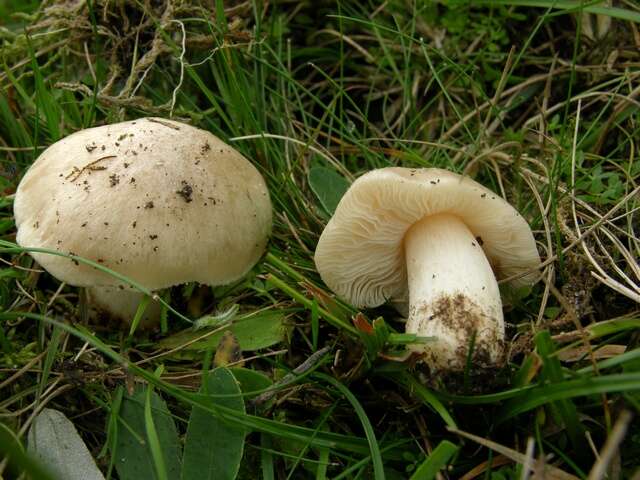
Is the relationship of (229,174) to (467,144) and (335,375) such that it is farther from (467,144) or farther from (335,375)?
(467,144)

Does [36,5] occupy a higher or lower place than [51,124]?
higher

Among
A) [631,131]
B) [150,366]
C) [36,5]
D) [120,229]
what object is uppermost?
[36,5]

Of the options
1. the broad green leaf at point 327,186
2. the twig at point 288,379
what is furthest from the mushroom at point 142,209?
the twig at point 288,379

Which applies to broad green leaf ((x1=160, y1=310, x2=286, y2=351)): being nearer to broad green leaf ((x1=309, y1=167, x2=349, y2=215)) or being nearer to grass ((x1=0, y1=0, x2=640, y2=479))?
grass ((x1=0, y1=0, x2=640, y2=479))

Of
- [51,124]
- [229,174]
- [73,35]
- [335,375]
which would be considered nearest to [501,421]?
[335,375]

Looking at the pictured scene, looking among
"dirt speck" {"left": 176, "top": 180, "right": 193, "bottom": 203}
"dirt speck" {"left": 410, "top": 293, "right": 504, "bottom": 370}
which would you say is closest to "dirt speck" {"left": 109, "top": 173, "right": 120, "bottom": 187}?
"dirt speck" {"left": 176, "top": 180, "right": 193, "bottom": 203}

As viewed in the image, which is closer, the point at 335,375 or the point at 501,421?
the point at 501,421

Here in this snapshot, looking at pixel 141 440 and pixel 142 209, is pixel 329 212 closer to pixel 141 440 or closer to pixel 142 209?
pixel 142 209

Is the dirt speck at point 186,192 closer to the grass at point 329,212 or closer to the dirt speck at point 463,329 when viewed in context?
the grass at point 329,212

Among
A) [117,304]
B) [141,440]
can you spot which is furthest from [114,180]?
[141,440]
